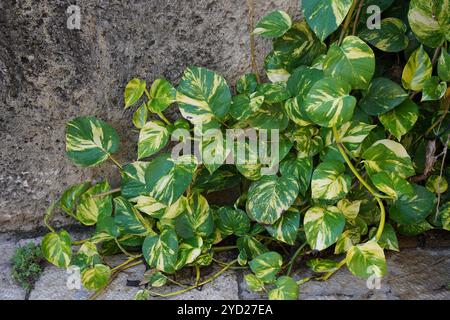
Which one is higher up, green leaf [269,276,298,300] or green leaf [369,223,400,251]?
green leaf [369,223,400,251]

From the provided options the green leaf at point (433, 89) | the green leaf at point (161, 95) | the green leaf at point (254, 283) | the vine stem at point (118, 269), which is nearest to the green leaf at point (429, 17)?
the green leaf at point (433, 89)

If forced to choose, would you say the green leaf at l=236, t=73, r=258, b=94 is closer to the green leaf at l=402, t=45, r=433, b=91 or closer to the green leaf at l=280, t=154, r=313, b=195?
the green leaf at l=280, t=154, r=313, b=195

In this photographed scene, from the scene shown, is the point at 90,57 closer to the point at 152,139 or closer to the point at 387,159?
the point at 152,139

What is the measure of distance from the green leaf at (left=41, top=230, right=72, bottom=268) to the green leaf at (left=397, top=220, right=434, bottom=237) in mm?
956

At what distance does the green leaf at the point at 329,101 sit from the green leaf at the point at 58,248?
739 millimetres

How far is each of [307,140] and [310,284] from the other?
401 mm

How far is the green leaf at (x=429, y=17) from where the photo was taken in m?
1.26

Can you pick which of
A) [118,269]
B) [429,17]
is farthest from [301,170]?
[118,269]

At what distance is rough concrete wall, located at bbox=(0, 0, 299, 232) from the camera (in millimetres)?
1426

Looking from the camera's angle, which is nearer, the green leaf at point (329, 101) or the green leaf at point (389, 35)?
the green leaf at point (329, 101)

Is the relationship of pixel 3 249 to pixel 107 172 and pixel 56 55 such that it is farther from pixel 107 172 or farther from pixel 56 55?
pixel 56 55

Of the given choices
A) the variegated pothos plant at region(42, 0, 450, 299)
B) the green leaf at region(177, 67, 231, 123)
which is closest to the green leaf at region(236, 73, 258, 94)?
the variegated pothos plant at region(42, 0, 450, 299)

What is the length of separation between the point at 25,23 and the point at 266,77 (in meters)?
0.67

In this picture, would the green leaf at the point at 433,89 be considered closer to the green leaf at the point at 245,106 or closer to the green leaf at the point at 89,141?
the green leaf at the point at 245,106
